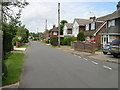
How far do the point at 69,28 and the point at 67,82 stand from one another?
50998 millimetres

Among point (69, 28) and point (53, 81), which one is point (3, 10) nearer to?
point (53, 81)

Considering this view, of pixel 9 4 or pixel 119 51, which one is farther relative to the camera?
pixel 119 51

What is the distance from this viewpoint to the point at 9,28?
32.8 feet

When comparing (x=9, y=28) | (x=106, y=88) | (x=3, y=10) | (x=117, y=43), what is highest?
(x=3, y=10)

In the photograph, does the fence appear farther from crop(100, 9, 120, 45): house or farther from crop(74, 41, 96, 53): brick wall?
crop(100, 9, 120, 45): house

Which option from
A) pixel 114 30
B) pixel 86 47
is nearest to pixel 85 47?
pixel 86 47

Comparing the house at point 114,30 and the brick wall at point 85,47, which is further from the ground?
the house at point 114,30

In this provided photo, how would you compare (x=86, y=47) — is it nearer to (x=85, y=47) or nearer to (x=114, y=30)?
(x=85, y=47)

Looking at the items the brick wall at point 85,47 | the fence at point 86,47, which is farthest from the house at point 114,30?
the brick wall at point 85,47

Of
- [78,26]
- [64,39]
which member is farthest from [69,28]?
[64,39]

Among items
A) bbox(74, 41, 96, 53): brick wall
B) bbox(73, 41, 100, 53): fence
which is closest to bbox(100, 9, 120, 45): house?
bbox(73, 41, 100, 53): fence

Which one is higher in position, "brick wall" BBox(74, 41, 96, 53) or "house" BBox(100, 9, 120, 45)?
"house" BBox(100, 9, 120, 45)

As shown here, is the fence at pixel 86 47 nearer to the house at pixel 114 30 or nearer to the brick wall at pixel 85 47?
the brick wall at pixel 85 47

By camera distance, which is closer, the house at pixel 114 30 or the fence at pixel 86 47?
the fence at pixel 86 47
